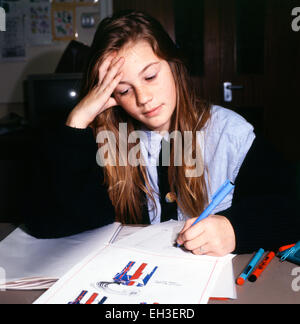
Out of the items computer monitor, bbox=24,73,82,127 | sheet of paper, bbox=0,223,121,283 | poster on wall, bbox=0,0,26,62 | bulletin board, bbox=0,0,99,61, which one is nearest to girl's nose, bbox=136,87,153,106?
sheet of paper, bbox=0,223,121,283

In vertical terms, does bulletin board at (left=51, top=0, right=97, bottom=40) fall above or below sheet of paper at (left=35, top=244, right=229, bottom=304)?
above

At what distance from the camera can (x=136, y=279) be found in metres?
0.51

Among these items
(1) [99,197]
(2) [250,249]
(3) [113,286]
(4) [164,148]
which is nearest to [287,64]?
(4) [164,148]

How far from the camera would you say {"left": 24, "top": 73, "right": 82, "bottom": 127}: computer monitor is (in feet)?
5.92

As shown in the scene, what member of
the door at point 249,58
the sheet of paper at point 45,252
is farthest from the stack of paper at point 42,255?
the door at point 249,58

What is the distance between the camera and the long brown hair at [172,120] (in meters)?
0.94

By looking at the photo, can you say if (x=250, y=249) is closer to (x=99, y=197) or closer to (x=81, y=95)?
(x=99, y=197)

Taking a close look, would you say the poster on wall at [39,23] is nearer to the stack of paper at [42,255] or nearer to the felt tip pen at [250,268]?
the stack of paper at [42,255]

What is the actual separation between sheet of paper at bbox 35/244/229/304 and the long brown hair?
392mm

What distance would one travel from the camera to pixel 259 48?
2.48 m

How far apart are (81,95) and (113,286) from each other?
67 cm

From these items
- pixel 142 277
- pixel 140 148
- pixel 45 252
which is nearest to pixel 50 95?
pixel 140 148

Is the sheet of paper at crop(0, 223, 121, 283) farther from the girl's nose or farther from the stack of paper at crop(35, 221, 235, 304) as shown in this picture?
the girl's nose

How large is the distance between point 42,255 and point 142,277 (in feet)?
0.71
